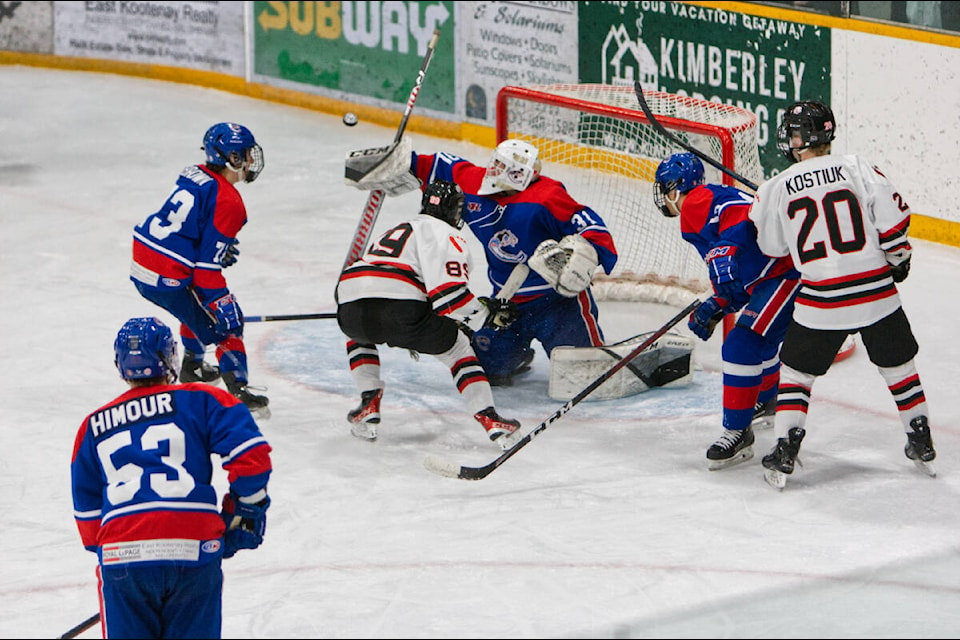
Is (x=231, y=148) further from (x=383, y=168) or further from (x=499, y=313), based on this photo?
(x=499, y=313)

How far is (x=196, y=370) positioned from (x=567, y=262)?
1311 mm

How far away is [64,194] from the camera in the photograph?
8422mm

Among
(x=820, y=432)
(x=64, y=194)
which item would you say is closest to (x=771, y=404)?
(x=820, y=432)

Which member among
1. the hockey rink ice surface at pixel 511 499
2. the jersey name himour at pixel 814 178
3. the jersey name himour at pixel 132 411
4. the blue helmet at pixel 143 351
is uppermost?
the jersey name himour at pixel 814 178

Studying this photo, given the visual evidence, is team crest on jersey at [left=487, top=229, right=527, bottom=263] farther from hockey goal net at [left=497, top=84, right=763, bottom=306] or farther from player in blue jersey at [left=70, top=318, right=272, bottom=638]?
player in blue jersey at [left=70, top=318, right=272, bottom=638]

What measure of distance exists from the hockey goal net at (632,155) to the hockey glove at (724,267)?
106cm

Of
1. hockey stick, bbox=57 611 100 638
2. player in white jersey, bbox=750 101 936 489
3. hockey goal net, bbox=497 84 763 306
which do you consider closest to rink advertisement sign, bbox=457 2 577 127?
hockey goal net, bbox=497 84 763 306

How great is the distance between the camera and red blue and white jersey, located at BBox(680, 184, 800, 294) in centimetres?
478

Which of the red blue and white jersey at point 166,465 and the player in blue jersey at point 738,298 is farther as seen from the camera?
the player in blue jersey at point 738,298

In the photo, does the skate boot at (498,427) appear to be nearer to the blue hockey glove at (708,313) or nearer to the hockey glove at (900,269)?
the blue hockey glove at (708,313)

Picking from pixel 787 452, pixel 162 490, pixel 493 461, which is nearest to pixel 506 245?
pixel 493 461

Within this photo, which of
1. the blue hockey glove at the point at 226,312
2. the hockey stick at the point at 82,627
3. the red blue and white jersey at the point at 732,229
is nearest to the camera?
the hockey stick at the point at 82,627

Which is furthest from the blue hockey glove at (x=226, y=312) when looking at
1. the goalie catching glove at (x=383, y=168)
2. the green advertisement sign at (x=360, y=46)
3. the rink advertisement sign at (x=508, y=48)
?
the green advertisement sign at (x=360, y=46)

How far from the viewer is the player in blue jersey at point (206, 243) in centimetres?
527
